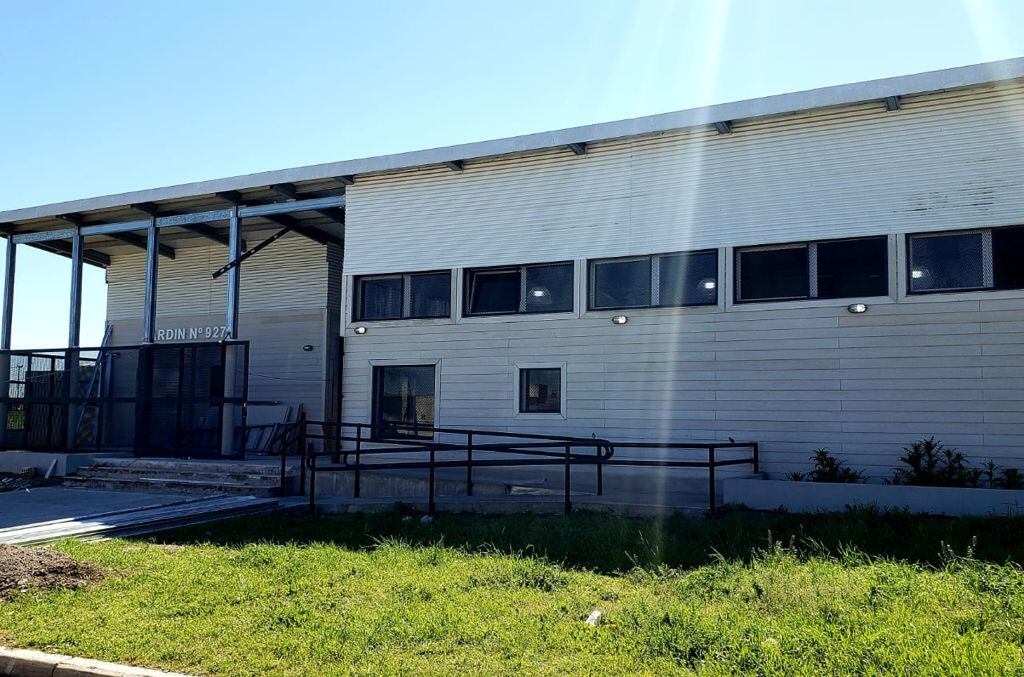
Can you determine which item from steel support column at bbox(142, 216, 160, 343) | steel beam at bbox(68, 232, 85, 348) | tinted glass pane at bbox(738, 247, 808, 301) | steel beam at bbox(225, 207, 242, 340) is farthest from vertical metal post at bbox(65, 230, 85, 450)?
tinted glass pane at bbox(738, 247, 808, 301)

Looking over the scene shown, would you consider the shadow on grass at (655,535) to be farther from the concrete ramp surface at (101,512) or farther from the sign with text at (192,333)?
the sign with text at (192,333)

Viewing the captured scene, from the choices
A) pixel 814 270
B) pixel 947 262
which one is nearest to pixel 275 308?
pixel 814 270

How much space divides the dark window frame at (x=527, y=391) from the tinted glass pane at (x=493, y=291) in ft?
3.71

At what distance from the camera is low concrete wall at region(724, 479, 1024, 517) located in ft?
32.6

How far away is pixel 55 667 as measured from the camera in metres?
5.68

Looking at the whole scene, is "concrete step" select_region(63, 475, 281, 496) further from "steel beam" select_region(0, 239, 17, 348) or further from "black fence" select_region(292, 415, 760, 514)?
"steel beam" select_region(0, 239, 17, 348)

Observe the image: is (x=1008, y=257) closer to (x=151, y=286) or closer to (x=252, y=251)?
(x=252, y=251)

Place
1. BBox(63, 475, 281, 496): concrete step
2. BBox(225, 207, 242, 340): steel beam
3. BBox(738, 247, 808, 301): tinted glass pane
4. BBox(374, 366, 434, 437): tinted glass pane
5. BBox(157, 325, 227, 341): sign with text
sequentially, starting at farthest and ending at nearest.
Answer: BBox(157, 325, 227, 341): sign with text → BBox(225, 207, 242, 340): steel beam → BBox(374, 366, 434, 437): tinted glass pane → BBox(63, 475, 281, 496): concrete step → BBox(738, 247, 808, 301): tinted glass pane

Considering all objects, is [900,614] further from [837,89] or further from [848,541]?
[837,89]

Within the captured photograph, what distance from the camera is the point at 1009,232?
1217 centimetres

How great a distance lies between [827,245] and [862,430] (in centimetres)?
282

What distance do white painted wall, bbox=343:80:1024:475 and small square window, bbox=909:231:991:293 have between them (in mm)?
207

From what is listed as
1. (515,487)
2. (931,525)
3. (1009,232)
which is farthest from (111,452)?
(1009,232)

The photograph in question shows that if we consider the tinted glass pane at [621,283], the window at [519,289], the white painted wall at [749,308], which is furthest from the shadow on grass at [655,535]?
the window at [519,289]
